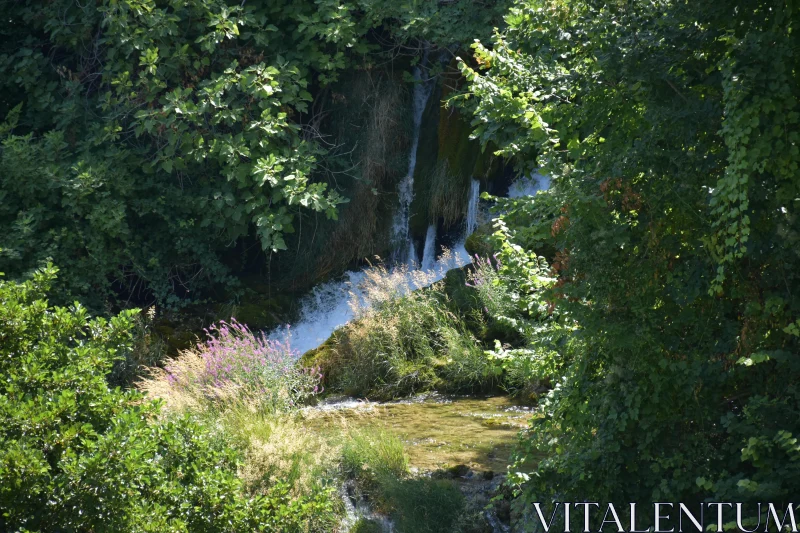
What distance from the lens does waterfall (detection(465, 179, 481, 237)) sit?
988 centimetres

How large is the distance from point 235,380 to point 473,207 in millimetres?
4201

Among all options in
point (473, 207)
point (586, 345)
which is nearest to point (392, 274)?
point (473, 207)

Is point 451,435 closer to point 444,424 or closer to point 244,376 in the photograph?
point 444,424

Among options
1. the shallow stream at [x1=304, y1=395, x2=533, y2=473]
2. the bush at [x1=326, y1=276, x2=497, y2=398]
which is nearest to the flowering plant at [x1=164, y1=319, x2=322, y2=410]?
the shallow stream at [x1=304, y1=395, x2=533, y2=473]

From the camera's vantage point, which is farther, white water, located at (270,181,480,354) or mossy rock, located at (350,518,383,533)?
white water, located at (270,181,480,354)

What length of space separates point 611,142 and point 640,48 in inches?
18.7

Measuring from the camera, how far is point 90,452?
3.66 metres

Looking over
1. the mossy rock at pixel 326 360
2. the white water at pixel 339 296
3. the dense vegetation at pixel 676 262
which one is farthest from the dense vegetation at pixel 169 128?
the dense vegetation at pixel 676 262

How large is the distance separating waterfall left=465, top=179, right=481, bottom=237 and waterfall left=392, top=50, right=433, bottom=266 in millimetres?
804

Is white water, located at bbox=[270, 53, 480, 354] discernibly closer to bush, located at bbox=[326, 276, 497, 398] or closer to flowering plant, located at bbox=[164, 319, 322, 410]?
bush, located at bbox=[326, 276, 497, 398]

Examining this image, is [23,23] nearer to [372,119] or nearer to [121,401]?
[372,119]

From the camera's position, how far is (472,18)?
9484mm

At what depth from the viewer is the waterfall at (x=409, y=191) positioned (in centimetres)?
1049

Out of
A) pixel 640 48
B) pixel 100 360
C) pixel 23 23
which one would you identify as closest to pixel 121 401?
pixel 100 360
